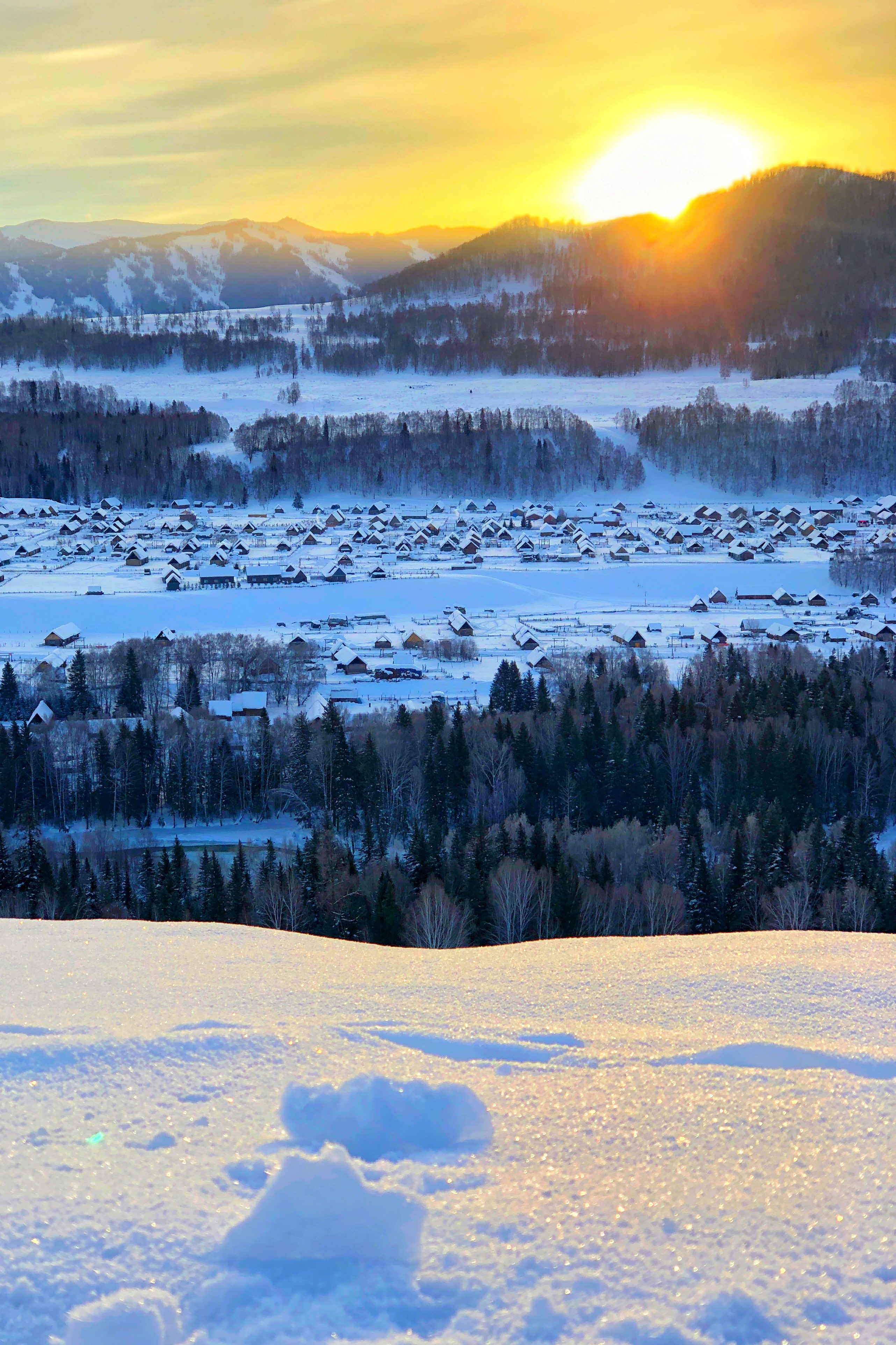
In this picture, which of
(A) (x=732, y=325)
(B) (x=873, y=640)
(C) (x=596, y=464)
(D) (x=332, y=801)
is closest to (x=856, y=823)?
(D) (x=332, y=801)

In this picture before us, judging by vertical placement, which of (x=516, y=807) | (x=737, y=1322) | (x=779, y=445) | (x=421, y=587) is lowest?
(x=516, y=807)

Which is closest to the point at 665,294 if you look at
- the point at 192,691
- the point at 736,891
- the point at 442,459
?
the point at 442,459

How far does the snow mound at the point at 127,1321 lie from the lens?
2.81 m

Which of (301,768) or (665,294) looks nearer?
(301,768)

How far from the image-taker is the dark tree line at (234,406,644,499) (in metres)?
78.7

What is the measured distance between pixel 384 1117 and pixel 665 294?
459ft

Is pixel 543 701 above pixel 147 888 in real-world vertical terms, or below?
above

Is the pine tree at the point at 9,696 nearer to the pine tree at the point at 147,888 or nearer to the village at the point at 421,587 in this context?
the village at the point at 421,587

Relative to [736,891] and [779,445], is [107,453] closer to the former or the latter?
A: [779,445]

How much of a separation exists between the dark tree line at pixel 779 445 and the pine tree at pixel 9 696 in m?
62.6

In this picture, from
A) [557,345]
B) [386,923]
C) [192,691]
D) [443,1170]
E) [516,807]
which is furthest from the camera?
[557,345]

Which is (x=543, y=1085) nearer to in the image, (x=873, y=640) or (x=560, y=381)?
(x=873, y=640)

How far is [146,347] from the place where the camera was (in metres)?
117

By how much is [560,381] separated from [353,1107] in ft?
363
